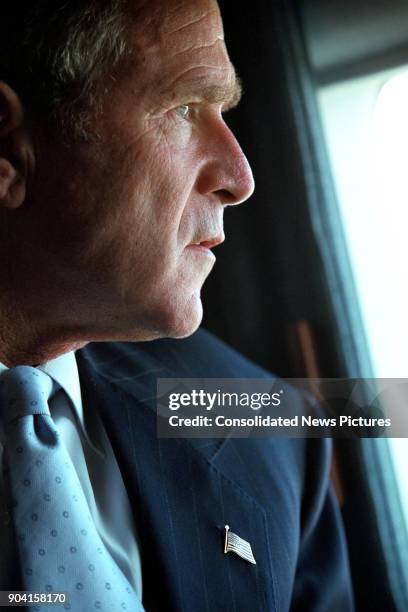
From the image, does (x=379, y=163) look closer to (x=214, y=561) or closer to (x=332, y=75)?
(x=332, y=75)

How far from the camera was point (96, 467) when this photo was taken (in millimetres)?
804

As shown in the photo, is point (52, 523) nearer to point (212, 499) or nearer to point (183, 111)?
point (212, 499)

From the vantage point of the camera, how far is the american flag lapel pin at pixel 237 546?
79 cm

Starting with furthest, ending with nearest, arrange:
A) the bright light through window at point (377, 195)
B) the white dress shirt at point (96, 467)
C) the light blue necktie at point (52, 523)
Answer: the bright light through window at point (377, 195) < the white dress shirt at point (96, 467) < the light blue necktie at point (52, 523)

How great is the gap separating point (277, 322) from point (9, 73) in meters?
0.55

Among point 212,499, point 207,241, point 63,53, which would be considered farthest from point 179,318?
point 63,53

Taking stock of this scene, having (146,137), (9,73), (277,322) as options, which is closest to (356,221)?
(277,322)

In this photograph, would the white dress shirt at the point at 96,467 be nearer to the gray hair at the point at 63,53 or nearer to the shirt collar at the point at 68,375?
the shirt collar at the point at 68,375

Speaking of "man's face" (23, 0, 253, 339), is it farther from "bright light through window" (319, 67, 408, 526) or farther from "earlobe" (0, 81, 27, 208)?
"bright light through window" (319, 67, 408, 526)

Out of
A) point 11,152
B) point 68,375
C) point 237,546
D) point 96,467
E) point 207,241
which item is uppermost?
point 11,152

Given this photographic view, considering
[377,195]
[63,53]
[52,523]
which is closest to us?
[52,523]

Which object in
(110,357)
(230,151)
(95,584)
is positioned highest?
(230,151)

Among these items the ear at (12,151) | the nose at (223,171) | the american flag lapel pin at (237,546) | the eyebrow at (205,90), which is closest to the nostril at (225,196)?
the nose at (223,171)

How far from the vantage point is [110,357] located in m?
0.96
